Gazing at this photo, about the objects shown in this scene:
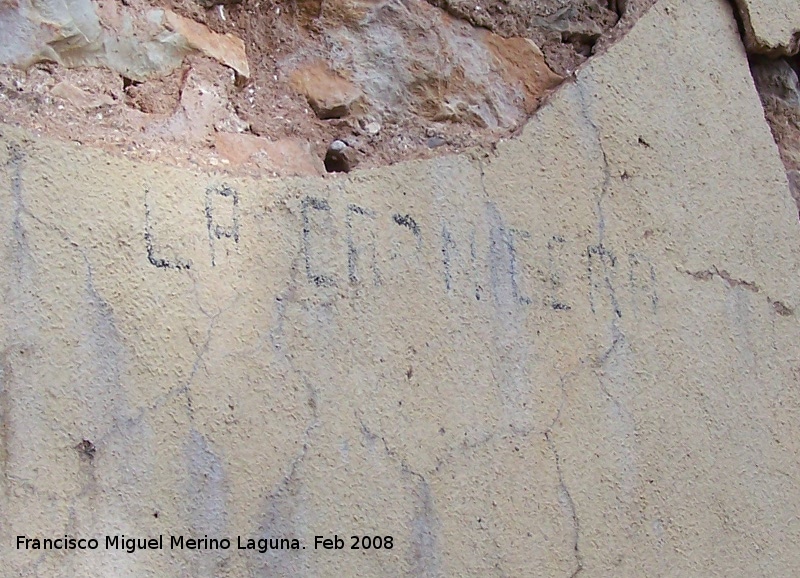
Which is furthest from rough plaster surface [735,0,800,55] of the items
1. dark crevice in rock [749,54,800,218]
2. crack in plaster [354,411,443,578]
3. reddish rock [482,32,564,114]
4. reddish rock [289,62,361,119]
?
crack in plaster [354,411,443,578]

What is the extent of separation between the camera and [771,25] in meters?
1.39

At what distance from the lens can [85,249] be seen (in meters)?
0.93

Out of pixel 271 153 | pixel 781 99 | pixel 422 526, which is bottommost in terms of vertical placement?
pixel 422 526

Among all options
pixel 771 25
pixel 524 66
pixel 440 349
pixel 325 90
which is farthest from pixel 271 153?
pixel 771 25

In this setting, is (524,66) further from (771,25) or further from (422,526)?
(422,526)

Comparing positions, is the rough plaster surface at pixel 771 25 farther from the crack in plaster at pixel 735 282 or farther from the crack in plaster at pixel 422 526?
the crack in plaster at pixel 422 526

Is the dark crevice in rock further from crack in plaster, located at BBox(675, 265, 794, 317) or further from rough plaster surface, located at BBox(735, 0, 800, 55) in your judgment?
crack in plaster, located at BBox(675, 265, 794, 317)

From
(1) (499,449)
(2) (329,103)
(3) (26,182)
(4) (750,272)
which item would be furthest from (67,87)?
(4) (750,272)

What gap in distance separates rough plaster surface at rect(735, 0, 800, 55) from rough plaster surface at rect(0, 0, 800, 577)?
0.09 metres

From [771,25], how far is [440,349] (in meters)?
0.72

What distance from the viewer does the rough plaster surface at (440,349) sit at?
2.98 feet

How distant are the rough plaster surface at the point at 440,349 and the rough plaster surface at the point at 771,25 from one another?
0.09 meters

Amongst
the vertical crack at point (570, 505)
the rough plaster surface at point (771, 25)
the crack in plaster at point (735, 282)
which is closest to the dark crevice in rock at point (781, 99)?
the rough plaster surface at point (771, 25)

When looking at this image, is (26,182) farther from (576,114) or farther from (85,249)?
(576,114)
